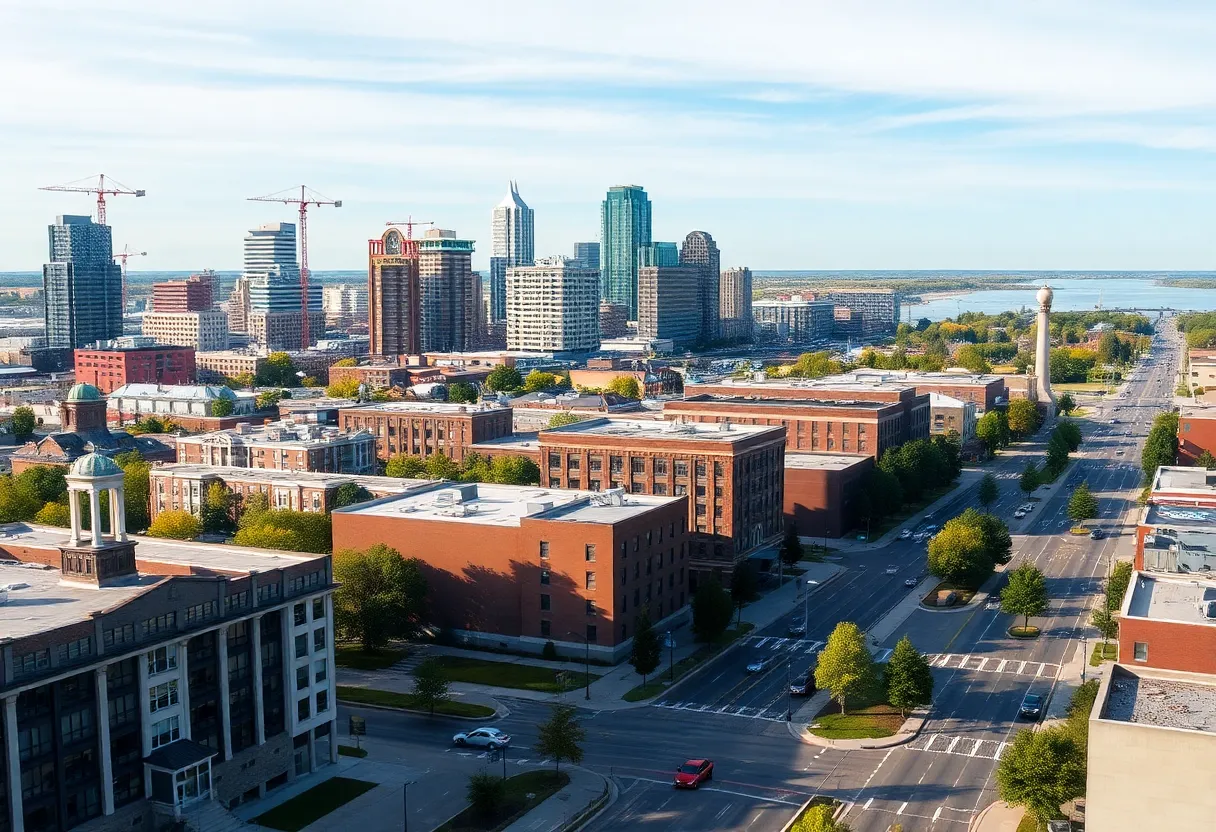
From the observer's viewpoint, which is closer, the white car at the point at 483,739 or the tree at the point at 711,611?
the white car at the point at 483,739

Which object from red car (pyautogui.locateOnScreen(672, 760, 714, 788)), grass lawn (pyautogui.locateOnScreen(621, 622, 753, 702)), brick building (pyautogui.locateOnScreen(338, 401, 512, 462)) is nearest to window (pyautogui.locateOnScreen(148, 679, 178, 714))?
red car (pyautogui.locateOnScreen(672, 760, 714, 788))

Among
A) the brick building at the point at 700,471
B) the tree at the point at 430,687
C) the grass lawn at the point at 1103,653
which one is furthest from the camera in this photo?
the brick building at the point at 700,471

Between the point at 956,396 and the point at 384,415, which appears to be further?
the point at 956,396

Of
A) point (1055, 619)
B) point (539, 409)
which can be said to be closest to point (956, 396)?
point (539, 409)

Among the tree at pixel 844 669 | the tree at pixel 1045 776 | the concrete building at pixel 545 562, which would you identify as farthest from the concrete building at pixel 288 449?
the tree at pixel 1045 776

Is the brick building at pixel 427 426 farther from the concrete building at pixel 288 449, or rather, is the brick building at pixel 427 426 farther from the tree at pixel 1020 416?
the tree at pixel 1020 416

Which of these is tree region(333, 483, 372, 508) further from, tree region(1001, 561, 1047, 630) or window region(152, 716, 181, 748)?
tree region(1001, 561, 1047, 630)

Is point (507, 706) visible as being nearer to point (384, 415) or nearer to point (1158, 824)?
point (1158, 824)
